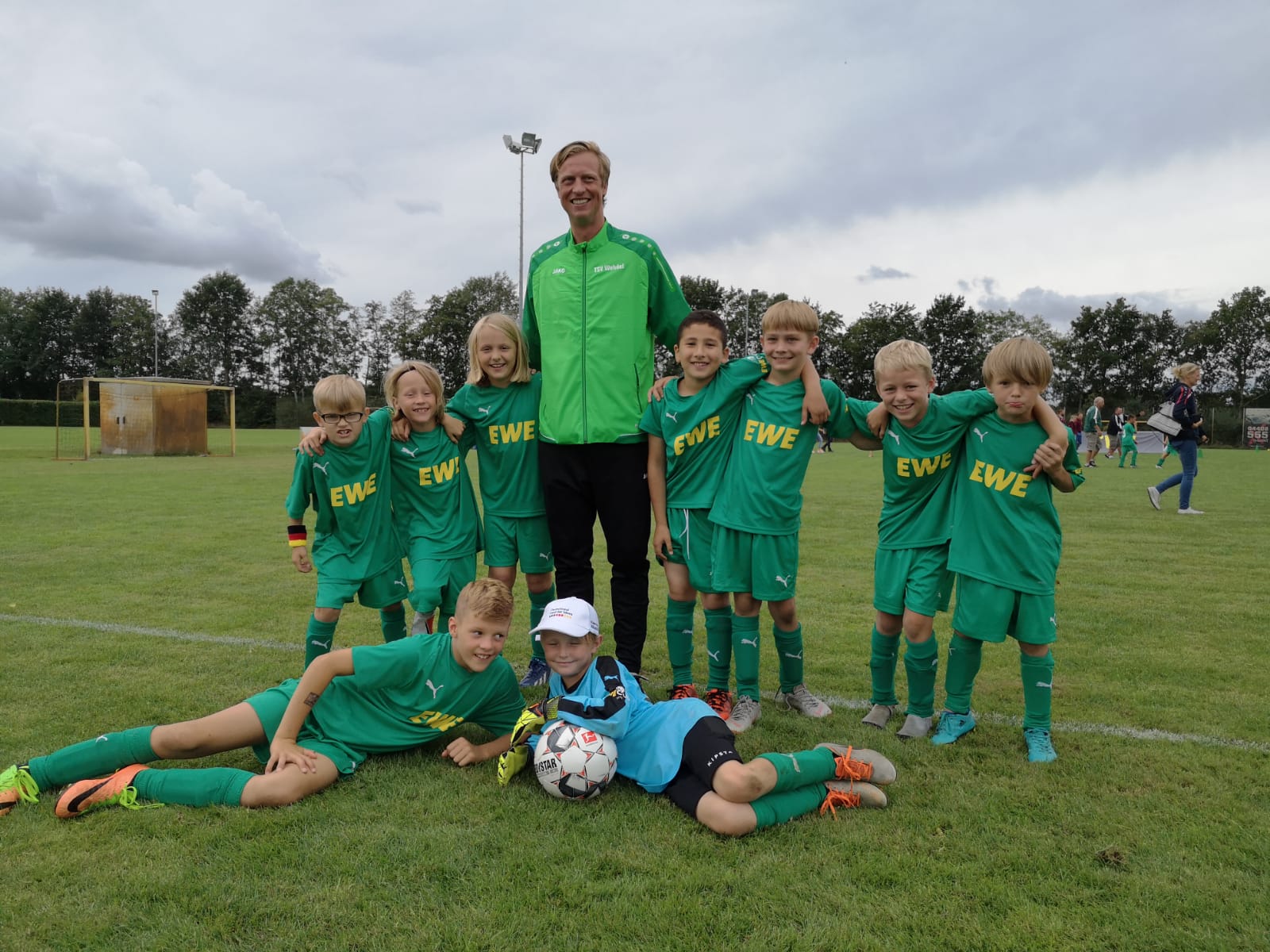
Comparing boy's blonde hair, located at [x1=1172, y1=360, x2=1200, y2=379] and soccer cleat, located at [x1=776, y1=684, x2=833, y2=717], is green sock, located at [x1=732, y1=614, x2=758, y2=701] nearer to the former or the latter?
soccer cleat, located at [x1=776, y1=684, x2=833, y2=717]

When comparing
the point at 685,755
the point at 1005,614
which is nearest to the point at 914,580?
the point at 1005,614

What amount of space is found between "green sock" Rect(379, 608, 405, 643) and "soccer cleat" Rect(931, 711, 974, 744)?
2.63 m

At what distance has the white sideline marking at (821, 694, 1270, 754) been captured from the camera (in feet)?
11.2

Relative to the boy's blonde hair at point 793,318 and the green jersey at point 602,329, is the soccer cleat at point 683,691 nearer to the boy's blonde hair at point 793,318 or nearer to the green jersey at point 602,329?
the green jersey at point 602,329

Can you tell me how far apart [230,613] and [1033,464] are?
5017 mm

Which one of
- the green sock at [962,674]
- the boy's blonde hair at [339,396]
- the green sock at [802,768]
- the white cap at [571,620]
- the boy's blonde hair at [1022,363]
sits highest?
the boy's blonde hair at [1022,363]

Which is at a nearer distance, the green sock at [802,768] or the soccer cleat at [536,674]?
the green sock at [802,768]

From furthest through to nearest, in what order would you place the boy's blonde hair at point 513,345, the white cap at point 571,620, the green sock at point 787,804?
the boy's blonde hair at point 513,345
the white cap at point 571,620
the green sock at point 787,804

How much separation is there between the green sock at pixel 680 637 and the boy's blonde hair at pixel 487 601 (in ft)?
3.42

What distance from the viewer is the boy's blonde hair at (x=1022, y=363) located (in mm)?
3248

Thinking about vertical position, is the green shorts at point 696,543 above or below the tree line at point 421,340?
below

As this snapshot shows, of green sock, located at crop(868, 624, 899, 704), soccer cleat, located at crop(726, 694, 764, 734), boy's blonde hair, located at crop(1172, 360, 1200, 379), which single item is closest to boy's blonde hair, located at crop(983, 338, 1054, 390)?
green sock, located at crop(868, 624, 899, 704)

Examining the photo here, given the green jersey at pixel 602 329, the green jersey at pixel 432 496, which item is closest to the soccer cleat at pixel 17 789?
the green jersey at pixel 432 496

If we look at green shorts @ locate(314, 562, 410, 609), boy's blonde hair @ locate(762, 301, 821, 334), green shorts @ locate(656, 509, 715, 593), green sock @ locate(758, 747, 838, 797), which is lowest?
green sock @ locate(758, 747, 838, 797)
